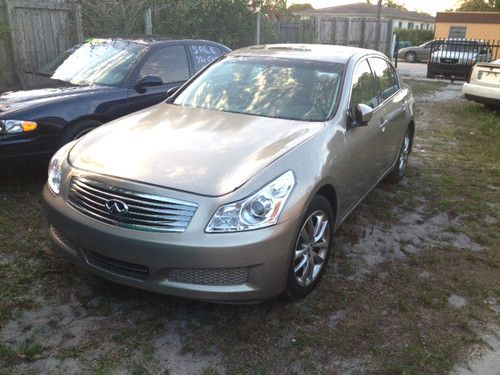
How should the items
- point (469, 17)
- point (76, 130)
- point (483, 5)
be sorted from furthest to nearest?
point (483, 5), point (469, 17), point (76, 130)

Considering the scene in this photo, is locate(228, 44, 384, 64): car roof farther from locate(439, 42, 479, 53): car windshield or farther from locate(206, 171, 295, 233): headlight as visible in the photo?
locate(439, 42, 479, 53): car windshield

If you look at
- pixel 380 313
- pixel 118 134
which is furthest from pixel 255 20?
pixel 380 313

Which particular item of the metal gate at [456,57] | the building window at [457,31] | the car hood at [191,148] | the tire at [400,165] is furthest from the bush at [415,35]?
the car hood at [191,148]

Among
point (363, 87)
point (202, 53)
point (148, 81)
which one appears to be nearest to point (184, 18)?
point (202, 53)

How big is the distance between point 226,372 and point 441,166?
5.05 meters

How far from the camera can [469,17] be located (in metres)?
36.5

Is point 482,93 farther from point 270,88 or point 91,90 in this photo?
point 91,90

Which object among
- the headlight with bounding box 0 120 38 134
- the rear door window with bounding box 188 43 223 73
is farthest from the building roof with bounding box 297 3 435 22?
the headlight with bounding box 0 120 38 134

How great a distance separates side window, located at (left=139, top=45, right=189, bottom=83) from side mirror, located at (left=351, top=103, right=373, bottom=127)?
2.88 meters

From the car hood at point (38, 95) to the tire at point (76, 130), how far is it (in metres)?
0.31

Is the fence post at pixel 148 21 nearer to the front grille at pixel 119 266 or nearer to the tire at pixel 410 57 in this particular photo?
the front grille at pixel 119 266

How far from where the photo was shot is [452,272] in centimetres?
387

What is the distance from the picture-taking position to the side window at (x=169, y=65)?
19.3ft

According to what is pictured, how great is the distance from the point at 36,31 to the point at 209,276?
8.32 m
